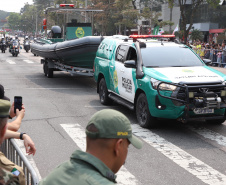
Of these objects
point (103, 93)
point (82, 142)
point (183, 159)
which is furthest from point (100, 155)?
point (103, 93)

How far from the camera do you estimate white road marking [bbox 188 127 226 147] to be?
8258 millimetres

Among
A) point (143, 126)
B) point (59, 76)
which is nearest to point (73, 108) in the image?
point (143, 126)

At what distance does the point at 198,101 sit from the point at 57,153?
283cm

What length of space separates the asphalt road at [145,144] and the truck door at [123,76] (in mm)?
623

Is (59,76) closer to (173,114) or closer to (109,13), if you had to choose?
(173,114)

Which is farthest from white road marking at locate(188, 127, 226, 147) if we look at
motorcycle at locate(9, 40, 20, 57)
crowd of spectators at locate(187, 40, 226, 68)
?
motorcycle at locate(9, 40, 20, 57)

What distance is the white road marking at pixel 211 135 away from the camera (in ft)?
27.1

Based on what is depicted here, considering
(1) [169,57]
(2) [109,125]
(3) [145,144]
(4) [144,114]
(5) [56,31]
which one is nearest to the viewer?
(2) [109,125]

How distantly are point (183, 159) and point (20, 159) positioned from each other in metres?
3.67


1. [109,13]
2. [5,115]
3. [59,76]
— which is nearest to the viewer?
[5,115]

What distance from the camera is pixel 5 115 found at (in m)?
2.61

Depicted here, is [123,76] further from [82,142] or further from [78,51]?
[78,51]

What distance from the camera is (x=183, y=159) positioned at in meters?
7.06

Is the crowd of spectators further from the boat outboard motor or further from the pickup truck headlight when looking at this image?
the pickup truck headlight
